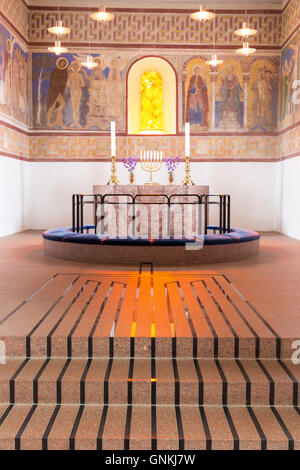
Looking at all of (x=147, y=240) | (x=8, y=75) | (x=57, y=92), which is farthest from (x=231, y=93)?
(x=147, y=240)

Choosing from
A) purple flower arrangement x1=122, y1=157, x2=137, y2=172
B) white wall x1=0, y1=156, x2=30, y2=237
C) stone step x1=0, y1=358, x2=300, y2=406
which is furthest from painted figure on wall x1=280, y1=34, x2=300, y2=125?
stone step x1=0, y1=358, x2=300, y2=406

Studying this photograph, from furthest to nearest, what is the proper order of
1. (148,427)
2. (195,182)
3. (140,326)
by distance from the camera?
1. (195,182)
2. (140,326)
3. (148,427)

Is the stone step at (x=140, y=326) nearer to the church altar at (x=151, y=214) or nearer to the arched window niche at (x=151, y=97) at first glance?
the church altar at (x=151, y=214)

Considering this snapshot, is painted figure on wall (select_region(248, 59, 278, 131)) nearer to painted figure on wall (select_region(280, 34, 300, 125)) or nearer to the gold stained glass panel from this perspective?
painted figure on wall (select_region(280, 34, 300, 125))

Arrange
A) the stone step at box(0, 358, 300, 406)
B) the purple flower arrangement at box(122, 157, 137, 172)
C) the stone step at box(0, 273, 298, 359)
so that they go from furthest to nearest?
the purple flower arrangement at box(122, 157, 137, 172) → the stone step at box(0, 273, 298, 359) → the stone step at box(0, 358, 300, 406)

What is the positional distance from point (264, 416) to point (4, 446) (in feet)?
5.43

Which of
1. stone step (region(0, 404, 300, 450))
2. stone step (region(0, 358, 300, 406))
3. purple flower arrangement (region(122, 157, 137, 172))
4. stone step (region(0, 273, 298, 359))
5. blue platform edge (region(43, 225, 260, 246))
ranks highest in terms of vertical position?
purple flower arrangement (region(122, 157, 137, 172))

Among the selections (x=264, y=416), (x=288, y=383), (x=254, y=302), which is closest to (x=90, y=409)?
(x=264, y=416)

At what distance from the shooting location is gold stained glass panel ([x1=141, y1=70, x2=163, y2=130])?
1312 cm

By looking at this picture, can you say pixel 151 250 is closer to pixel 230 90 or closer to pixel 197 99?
pixel 197 99

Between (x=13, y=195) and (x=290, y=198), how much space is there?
695 centimetres

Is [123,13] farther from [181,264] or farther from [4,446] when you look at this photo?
[4,446]

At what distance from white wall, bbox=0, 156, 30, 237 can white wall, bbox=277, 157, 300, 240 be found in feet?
22.5

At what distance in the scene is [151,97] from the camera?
13227 millimetres
